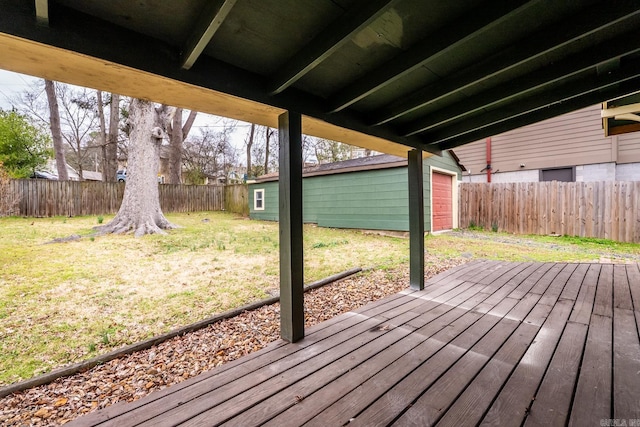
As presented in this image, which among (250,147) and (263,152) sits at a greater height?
(250,147)

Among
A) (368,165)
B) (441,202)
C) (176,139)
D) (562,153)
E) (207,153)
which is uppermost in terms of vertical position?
(207,153)

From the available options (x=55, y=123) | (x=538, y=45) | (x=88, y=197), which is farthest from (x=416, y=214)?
(x=55, y=123)

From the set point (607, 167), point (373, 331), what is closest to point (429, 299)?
point (373, 331)

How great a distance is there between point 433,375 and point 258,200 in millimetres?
11364

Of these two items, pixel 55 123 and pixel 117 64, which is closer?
pixel 117 64

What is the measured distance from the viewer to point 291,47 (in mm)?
1583

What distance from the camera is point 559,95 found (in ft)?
7.23

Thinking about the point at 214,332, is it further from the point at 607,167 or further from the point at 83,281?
the point at 607,167

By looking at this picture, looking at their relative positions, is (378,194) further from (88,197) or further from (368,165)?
(88,197)

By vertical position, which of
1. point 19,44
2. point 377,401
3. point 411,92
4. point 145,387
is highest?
point 411,92

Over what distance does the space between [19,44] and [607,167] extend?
1305cm

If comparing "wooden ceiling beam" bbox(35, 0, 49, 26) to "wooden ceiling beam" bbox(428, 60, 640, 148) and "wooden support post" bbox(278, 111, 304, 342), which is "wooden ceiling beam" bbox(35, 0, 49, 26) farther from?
"wooden ceiling beam" bbox(428, 60, 640, 148)

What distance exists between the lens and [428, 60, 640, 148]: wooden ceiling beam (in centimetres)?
199

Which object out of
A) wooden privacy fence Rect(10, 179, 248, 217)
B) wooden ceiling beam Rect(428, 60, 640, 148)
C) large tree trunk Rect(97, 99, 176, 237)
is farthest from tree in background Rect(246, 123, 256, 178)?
wooden ceiling beam Rect(428, 60, 640, 148)
